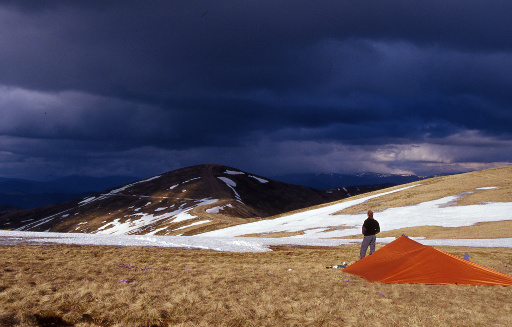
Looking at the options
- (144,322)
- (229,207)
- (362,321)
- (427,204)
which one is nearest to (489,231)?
(427,204)

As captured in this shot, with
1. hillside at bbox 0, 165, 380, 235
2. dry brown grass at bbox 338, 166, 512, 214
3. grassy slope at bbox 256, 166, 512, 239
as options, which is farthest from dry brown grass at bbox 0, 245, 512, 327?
hillside at bbox 0, 165, 380, 235

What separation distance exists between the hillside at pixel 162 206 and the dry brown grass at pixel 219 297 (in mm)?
72637

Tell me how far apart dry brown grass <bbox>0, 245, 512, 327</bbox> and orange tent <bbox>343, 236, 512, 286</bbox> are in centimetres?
72

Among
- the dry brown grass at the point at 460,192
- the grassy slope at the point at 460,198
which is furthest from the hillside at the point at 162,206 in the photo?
the grassy slope at the point at 460,198

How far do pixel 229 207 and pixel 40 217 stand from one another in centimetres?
12397

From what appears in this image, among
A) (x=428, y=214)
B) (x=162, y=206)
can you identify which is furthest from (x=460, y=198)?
(x=162, y=206)

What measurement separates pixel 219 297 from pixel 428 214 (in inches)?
1937

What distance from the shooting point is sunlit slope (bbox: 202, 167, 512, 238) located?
4419cm

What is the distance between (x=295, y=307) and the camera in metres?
12.2

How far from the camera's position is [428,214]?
53531mm

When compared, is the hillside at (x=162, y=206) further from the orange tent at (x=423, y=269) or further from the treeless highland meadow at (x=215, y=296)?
the orange tent at (x=423, y=269)

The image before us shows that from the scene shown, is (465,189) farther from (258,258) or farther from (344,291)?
(344,291)

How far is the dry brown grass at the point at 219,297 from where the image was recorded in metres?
10.8

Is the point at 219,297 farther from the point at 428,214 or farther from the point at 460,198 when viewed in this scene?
the point at 460,198
